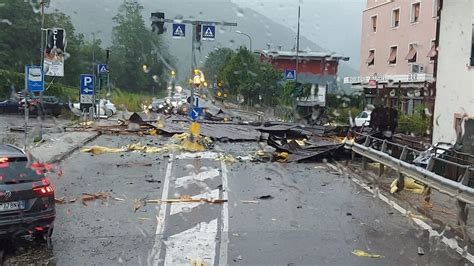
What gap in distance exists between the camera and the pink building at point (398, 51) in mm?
38156

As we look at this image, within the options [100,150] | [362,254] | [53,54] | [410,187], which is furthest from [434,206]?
[53,54]

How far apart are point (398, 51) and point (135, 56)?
2350cm

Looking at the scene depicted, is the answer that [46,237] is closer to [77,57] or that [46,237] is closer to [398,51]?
[398,51]

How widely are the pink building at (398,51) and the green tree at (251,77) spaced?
689cm

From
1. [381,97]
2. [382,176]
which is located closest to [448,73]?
[382,176]

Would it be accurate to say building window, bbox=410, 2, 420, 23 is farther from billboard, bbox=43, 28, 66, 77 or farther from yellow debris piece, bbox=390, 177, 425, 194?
yellow debris piece, bbox=390, 177, 425, 194

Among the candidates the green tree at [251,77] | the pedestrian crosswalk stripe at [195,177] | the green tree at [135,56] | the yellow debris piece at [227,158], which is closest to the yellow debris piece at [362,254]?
the pedestrian crosswalk stripe at [195,177]

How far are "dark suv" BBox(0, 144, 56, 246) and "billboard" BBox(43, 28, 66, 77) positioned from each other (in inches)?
570

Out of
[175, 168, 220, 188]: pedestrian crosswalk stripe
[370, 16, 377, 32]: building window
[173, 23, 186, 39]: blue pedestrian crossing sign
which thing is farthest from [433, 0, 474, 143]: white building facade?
[370, 16, 377, 32]: building window

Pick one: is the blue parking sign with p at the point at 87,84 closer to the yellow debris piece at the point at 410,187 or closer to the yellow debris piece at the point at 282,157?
the yellow debris piece at the point at 282,157

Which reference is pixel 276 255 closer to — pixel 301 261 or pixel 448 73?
pixel 301 261

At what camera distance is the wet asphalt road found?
6.74 meters

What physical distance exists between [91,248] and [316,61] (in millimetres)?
41968

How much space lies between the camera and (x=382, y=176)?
13.3 metres
